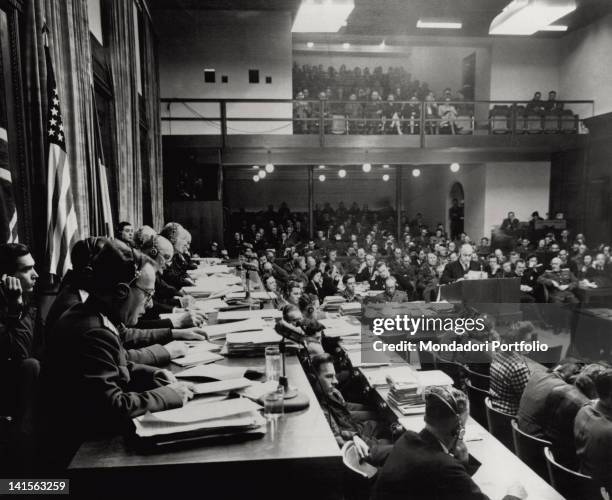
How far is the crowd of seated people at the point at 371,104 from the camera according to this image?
14133 mm

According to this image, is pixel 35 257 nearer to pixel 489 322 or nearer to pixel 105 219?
pixel 105 219

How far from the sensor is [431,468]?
1.91 metres

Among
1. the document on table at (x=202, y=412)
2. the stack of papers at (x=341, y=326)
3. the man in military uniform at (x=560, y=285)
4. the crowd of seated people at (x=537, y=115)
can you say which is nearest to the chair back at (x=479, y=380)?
the stack of papers at (x=341, y=326)

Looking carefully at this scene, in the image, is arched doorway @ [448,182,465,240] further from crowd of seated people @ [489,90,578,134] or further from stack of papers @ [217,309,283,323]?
stack of papers @ [217,309,283,323]

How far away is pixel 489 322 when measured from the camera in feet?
17.4

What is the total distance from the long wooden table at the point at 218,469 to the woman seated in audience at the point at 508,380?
2747 mm

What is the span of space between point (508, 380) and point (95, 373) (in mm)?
3111

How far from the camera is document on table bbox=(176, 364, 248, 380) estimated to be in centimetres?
186

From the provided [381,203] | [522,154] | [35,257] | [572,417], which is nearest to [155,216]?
[35,257]

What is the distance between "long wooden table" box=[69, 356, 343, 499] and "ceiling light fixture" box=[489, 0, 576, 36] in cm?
896

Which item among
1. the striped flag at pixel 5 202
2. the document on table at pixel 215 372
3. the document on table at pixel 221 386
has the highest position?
the striped flag at pixel 5 202

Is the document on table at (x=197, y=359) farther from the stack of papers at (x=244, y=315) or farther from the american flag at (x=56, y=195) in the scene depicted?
the american flag at (x=56, y=195)

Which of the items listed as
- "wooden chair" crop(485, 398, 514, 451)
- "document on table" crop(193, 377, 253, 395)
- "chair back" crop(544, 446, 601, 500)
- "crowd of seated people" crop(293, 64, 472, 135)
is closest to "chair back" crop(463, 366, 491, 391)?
"wooden chair" crop(485, 398, 514, 451)

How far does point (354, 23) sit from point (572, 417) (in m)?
13.7
